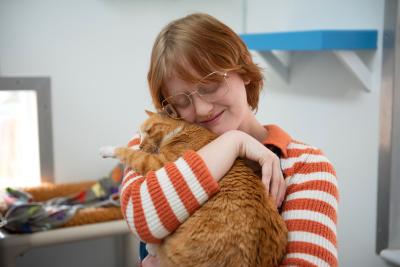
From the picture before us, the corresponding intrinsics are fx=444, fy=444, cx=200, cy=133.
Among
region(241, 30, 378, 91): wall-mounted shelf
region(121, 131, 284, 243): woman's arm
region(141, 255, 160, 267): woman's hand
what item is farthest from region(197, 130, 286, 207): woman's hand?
region(241, 30, 378, 91): wall-mounted shelf

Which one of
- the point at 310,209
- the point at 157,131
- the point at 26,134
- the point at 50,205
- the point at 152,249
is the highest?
the point at 157,131

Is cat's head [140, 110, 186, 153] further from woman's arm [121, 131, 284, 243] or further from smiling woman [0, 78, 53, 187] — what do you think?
smiling woman [0, 78, 53, 187]

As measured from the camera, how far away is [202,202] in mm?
801

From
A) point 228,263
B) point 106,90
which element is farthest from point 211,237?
point 106,90

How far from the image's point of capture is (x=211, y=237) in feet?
2.51

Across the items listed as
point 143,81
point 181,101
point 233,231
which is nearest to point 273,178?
point 233,231

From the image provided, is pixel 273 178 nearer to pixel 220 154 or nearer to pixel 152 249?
pixel 220 154

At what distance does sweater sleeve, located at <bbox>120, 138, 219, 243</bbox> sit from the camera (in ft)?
2.60

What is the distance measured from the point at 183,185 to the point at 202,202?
46mm

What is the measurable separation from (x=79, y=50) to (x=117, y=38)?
0.21 m

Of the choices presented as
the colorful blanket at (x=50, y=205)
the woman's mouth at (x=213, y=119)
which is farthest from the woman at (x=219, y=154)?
the colorful blanket at (x=50, y=205)

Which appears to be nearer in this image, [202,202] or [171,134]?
[202,202]

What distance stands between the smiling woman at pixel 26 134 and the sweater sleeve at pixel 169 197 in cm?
167

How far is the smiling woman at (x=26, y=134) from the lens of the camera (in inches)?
90.3
